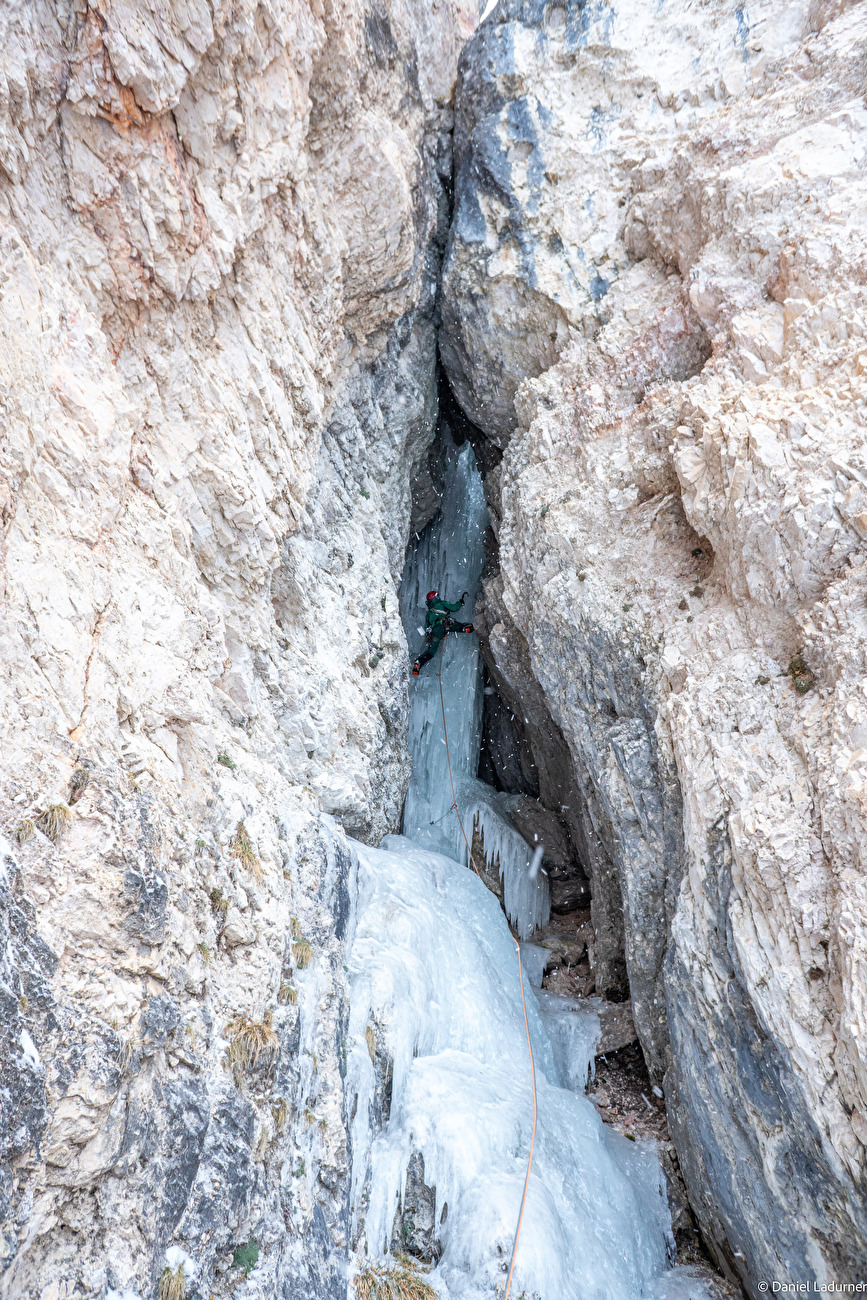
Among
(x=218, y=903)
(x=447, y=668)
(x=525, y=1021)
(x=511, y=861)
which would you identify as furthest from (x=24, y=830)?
(x=447, y=668)

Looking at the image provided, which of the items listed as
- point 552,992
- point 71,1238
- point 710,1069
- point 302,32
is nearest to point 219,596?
point 71,1238

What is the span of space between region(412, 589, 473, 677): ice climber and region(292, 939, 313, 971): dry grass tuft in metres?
7.63

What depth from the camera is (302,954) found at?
5.91 meters

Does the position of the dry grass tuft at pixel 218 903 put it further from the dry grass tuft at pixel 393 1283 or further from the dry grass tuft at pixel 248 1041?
the dry grass tuft at pixel 393 1283

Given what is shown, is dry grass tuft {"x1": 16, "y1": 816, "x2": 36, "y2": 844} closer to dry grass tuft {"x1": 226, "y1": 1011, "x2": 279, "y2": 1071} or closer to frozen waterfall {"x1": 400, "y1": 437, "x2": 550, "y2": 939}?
dry grass tuft {"x1": 226, "y1": 1011, "x2": 279, "y2": 1071}

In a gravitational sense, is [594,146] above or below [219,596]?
above

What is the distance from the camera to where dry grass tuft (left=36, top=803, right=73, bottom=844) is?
3752mm

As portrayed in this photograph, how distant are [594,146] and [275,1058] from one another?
12.1m


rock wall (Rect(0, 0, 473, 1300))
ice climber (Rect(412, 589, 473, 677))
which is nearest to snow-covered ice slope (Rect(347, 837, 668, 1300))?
rock wall (Rect(0, 0, 473, 1300))

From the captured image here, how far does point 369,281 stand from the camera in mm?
9867

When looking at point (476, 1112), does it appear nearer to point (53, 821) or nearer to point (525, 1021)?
point (525, 1021)

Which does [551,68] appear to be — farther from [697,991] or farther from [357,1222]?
[357,1222]

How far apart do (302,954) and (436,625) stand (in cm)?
829

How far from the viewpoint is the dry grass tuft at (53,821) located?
3.75m
